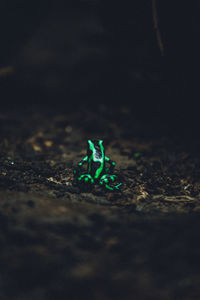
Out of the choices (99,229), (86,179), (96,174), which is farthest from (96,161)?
(99,229)

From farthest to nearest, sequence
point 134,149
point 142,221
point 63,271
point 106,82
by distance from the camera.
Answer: point 106,82
point 134,149
point 142,221
point 63,271

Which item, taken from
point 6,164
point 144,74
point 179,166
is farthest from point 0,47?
point 179,166

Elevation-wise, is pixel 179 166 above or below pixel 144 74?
below

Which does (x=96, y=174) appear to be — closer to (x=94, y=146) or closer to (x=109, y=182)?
(x=109, y=182)

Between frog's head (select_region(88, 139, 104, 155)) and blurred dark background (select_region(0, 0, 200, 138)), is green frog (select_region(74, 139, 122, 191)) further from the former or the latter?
blurred dark background (select_region(0, 0, 200, 138))

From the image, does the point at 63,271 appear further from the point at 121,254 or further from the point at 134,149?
the point at 134,149

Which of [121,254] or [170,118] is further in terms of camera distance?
[170,118]
